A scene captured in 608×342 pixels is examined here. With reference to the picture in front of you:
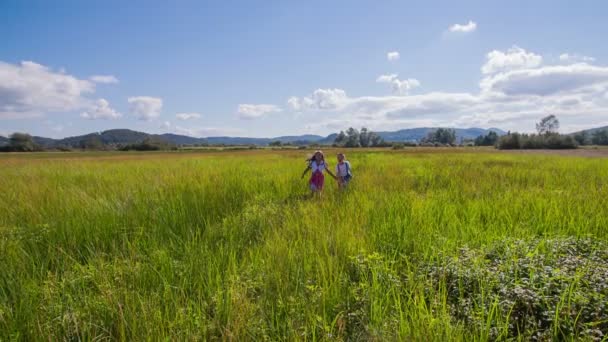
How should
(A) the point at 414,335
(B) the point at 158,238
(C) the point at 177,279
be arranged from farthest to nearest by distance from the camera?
(B) the point at 158,238 → (C) the point at 177,279 → (A) the point at 414,335

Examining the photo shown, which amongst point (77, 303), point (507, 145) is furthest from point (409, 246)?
point (507, 145)

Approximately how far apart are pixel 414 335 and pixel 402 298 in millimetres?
554

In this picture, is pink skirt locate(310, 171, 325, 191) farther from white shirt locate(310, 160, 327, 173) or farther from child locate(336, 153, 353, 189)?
child locate(336, 153, 353, 189)

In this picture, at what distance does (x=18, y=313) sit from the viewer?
2.14m

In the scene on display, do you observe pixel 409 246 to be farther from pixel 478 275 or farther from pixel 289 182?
pixel 289 182

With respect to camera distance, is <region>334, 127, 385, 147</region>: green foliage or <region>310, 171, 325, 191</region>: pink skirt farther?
<region>334, 127, 385, 147</region>: green foliage

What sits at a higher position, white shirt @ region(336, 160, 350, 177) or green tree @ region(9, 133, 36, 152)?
green tree @ region(9, 133, 36, 152)

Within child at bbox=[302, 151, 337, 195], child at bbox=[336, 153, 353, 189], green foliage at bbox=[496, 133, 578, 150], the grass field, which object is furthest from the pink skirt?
green foliage at bbox=[496, 133, 578, 150]

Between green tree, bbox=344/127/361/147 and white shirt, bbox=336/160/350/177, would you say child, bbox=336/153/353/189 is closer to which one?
white shirt, bbox=336/160/350/177

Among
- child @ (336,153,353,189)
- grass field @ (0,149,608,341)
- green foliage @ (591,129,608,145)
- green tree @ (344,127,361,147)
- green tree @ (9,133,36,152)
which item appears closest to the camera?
grass field @ (0,149,608,341)

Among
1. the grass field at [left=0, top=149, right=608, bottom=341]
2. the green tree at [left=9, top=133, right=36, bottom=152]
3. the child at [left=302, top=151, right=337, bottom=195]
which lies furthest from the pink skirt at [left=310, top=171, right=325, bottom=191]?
the green tree at [left=9, top=133, right=36, bottom=152]

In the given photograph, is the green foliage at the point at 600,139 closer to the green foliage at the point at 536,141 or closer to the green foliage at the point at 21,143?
the green foliage at the point at 536,141

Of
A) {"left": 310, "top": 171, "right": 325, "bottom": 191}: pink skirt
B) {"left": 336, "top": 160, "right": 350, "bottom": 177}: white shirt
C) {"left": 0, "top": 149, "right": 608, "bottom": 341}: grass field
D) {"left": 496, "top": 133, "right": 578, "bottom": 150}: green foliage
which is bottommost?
{"left": 0, "top": 149, "right": 608, "bottom": 341}: grass field

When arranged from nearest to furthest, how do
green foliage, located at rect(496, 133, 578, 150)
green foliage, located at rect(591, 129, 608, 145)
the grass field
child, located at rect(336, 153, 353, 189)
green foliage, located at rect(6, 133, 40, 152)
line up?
the grass field → child, located at rect(336, 153, 353, 189) → green foliage, located at rect(496, 133, 578, 150) → green foliage, located at rect(6, 133, 40, 152) → green foliage, located at rect(591, 129, 608, 145)
